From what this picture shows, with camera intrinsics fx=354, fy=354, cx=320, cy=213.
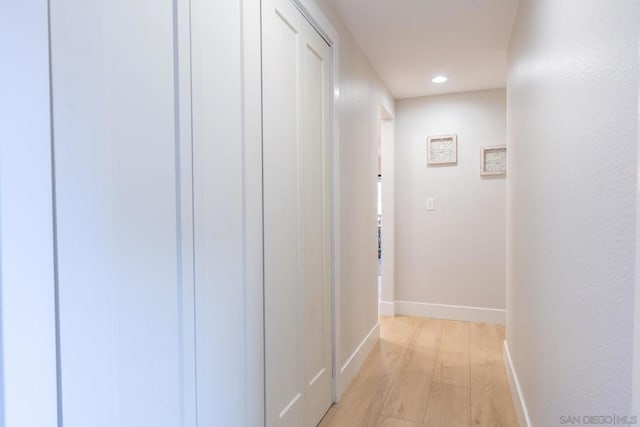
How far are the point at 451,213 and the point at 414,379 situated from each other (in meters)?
1.89

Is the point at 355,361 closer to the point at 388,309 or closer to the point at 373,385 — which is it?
the point at 373,385

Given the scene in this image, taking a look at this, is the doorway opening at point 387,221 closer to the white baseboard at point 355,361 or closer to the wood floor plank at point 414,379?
the wood floor plank at point 414,379

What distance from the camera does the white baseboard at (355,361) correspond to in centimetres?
217

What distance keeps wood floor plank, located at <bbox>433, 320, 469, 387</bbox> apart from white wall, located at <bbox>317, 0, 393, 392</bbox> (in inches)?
22.9

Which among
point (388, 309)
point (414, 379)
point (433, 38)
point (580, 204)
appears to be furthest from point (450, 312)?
point (580, 204)

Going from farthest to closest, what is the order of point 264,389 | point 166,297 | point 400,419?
point 400,419
point 264,389
point 166,297

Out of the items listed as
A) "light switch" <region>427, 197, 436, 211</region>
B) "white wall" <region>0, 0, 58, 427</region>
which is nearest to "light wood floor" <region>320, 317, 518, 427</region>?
"light switch" <region>427, 197, 436, 211</region>

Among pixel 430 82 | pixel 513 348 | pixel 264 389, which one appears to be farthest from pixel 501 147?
pixel 264 389

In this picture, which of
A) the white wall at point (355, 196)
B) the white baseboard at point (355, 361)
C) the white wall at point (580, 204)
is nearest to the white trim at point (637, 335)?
the white wall at point (580, 204)

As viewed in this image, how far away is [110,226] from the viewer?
0.77 metres

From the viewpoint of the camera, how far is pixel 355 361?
2500mm

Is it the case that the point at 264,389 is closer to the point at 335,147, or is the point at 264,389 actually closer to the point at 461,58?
the point at 335,147

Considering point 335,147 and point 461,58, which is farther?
point 461,58

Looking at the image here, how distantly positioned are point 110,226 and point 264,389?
3.08 feet
